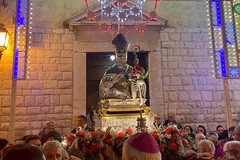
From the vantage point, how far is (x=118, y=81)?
553cm

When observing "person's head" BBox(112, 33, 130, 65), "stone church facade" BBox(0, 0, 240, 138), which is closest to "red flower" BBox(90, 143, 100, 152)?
"person's head" BBox(112, 33, 130, 65)

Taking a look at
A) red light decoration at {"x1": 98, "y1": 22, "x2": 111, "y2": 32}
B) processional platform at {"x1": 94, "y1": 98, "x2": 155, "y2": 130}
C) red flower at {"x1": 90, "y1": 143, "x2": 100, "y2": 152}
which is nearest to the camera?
red flower at {"x1": 90, "y1": 143, "x2": 100, "y2": 152}

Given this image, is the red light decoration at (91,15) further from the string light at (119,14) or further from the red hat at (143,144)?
the red hat at (143,144)

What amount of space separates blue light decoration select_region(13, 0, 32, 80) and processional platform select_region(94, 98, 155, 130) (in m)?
2.95

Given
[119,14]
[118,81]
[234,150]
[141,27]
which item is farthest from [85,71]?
[234,150]

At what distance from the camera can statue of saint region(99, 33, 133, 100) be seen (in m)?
5.43

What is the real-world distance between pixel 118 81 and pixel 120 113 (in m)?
0.61

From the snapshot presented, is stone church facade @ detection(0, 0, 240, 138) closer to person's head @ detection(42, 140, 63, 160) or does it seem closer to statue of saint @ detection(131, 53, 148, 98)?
statue of saint @ detection(131, 53, 148, 98)

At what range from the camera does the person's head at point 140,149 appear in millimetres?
1855

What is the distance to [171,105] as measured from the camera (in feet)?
28.2

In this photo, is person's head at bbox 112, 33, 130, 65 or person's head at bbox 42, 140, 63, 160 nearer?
person's head at bbox 42, 140, 63, 160

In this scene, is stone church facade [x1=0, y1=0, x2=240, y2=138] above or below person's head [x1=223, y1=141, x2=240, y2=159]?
above

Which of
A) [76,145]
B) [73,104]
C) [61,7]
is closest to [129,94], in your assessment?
[76,145]

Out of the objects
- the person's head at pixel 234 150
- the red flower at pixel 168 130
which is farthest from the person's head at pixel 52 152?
the red flower at pixel 168 130
